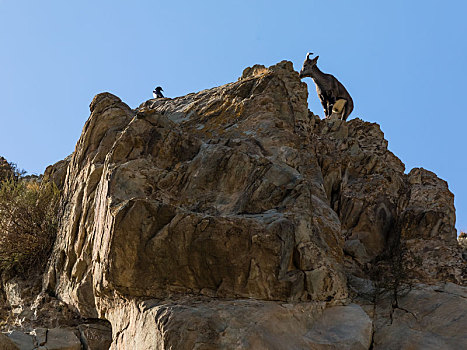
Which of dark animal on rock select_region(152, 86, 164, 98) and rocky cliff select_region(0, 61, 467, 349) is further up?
dark animal on rock select_region(152, 86, 164, 98)

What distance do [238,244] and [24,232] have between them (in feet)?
15.7

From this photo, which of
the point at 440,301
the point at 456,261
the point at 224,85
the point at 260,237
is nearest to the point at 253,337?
the point at 260,237

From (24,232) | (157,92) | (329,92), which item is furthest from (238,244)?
(329,92)

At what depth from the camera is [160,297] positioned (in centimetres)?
527

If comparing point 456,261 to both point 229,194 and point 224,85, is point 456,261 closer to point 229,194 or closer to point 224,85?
point 229,194

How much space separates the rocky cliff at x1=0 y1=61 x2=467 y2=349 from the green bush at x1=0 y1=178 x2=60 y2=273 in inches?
18.9

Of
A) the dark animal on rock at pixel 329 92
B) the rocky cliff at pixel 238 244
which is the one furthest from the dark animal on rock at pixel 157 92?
the rocky cliff at pixel 238 244

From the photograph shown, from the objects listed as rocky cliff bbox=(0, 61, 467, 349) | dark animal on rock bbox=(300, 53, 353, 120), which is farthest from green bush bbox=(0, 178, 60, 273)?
dark animal on rock bbox=(300, 53, 353, 120)

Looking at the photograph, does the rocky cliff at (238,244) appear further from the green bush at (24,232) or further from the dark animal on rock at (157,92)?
the dark animal on rock at (157,92)

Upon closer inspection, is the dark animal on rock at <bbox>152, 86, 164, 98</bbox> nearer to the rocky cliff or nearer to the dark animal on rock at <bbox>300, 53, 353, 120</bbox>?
the dark animal on rock at <bbox>300, 53, 353, 120</bbox>

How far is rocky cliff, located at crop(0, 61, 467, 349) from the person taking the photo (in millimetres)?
5090

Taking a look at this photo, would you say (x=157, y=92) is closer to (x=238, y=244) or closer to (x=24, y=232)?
(x=24, y=232)

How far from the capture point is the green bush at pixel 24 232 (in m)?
8.11

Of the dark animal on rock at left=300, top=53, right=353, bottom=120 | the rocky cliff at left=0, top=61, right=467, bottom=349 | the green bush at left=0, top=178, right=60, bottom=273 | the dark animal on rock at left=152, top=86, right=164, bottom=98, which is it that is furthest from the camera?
the dark animal on rock at left=300, top=53, right=353, bottom=120
